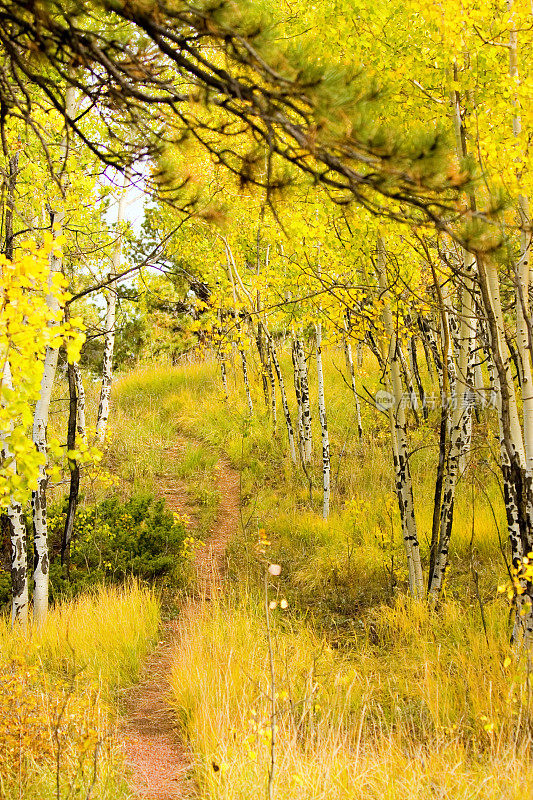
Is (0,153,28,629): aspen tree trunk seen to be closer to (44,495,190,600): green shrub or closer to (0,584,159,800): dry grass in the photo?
(0,584,159,800): dry grass

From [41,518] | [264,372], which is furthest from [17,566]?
[264,372]

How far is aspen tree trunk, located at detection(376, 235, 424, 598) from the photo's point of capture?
606 centimetres

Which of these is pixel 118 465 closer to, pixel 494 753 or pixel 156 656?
pixel 156 656

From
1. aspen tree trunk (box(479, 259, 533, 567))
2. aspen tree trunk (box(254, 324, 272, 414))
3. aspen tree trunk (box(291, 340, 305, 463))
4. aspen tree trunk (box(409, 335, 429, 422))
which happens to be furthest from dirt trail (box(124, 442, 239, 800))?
aspen tree trunk (box(409, 335, 429, 422))

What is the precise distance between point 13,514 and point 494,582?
15.0 feet

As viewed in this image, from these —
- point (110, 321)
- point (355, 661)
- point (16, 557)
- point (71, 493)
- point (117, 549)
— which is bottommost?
point (355, 661)

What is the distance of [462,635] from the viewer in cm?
516

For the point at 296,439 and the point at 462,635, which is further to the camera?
the point at 296,439

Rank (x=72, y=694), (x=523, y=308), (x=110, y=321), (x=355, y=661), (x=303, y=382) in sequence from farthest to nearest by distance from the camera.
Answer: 1. (x=303, y=382)
2. (x=110, y=321)
3. (x=355, y=661)
4. (x=523, y=308)
5. (x=72, y=694)

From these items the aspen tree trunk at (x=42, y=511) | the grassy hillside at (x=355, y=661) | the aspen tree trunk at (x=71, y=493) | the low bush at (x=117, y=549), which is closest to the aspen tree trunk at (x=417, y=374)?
the grassy hillside at (x=355, y=661)

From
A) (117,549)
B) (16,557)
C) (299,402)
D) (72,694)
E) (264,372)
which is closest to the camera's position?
(72,694)

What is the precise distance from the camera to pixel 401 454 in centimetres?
620

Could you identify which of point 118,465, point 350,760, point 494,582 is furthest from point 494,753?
point 118,465

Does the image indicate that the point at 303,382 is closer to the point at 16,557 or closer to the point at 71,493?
the point at 71,493
